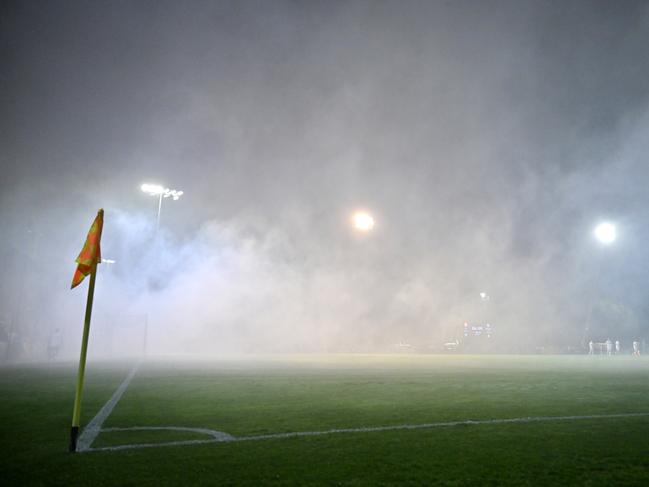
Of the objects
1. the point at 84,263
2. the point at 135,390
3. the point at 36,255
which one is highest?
the point at 36,255

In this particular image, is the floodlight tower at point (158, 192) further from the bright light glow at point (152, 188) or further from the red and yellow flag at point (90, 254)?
the red and yellow flag at point (90, 254)

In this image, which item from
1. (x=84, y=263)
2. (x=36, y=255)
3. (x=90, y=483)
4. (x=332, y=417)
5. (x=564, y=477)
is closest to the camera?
(x=90, y=483)

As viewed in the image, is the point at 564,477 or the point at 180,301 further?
the point at 180,301

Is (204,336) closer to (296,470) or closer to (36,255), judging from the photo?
(36,255)

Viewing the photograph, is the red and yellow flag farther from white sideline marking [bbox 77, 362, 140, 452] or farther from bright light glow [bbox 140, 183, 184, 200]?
bright light glow [bbox 140, 183, 184, 200]

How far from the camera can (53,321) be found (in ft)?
106

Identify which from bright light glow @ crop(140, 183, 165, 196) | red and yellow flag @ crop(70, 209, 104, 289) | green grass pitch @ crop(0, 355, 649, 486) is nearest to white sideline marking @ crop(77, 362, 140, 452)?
green grass pitch @ crop(0, 355, 649, 486)

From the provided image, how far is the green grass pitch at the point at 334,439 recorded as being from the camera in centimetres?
409

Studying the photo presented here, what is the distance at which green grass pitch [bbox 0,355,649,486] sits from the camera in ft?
13.4

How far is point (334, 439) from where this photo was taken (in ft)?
18.1

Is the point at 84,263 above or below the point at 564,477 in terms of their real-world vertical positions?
above

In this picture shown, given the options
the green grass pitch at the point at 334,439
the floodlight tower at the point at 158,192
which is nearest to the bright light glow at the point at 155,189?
the floodlight tower at the point at 158,192

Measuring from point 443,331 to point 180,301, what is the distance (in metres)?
28.4

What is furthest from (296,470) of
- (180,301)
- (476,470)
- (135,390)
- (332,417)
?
(180,301)
